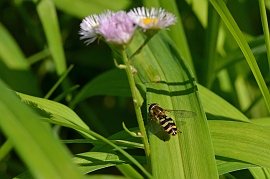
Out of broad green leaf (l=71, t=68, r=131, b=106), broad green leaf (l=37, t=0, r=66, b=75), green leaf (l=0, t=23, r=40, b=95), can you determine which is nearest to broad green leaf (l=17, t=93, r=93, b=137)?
broad green leaf (l=71, t=68, r=131, b=106)

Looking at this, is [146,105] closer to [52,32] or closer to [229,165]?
[229,165]

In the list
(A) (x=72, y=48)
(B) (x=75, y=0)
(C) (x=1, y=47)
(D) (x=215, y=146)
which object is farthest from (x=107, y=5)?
(D) (x=215, y=146)

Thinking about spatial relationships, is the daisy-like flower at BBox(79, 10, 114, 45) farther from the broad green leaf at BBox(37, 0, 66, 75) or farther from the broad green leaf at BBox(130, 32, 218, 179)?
the broad green leaf at BBox(37, 0, 66, 75)

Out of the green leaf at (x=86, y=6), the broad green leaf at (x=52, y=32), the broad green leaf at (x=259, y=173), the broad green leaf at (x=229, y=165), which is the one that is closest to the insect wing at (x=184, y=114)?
the broad green leaf at (x=229, y=165)

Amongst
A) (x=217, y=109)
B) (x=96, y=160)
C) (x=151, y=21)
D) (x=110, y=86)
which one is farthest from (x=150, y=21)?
(x=110, y=86)

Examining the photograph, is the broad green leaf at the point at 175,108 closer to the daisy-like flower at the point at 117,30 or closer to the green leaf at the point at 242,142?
the green leaf at the point at 242,142

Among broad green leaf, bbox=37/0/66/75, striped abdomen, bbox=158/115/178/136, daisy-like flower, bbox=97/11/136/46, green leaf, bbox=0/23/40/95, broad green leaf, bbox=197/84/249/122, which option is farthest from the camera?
green leaf, bbox=0/23/40/95

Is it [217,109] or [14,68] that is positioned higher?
[14,68]

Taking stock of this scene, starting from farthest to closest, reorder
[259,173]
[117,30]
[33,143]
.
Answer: [259,173] → [117,30] → [33,143]
